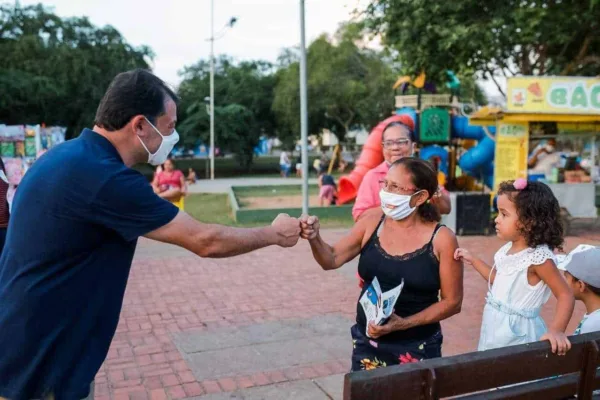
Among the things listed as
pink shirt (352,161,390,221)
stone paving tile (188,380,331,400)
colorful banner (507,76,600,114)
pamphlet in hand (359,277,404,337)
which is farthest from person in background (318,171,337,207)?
pamphlet in hand (359,277,404,337)

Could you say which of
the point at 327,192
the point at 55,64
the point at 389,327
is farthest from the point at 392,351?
the point at 55,64

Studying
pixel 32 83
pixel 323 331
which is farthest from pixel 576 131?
pixel 32 83

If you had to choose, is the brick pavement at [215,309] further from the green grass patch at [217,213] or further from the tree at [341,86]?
the tree at [341,86]

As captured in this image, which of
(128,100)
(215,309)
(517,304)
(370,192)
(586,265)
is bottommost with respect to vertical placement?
(215,309)

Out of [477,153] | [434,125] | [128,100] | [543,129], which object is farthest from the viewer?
[434,125]

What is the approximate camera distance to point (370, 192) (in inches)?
151

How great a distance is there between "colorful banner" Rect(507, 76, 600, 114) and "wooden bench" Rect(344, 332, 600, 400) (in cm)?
951

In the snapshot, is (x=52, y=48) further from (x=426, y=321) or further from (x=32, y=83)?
(x=426, y=321)

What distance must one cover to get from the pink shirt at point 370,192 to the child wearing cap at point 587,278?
4.31ft

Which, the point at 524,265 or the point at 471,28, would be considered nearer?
the point at 524,265

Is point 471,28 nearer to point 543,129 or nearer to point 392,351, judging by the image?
point 543,129

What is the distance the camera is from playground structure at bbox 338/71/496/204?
1455 centimetres

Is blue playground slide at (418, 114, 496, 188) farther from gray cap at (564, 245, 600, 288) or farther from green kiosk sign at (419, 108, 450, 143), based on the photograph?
gray cap at (564, 245, 600, 288)

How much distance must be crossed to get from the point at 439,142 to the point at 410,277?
44.6 feet
